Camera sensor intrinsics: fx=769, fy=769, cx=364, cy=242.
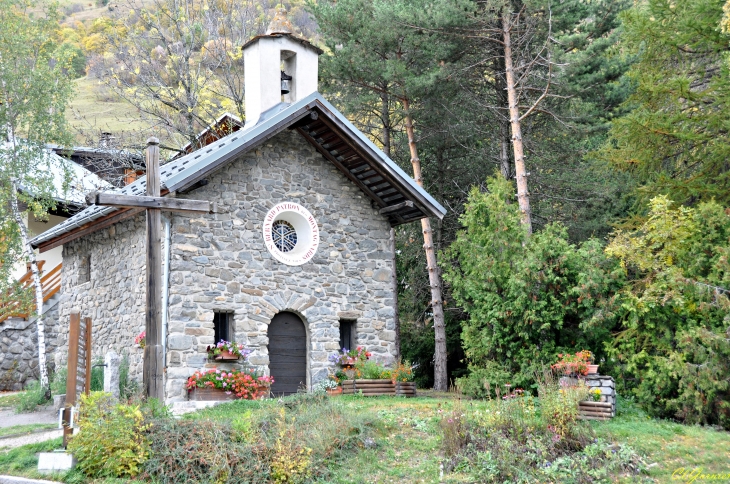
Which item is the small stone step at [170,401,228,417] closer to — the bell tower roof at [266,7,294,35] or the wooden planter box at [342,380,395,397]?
the wooden planter box at [342,380,395,397]

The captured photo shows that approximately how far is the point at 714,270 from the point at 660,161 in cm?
346

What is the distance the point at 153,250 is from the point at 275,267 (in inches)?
164

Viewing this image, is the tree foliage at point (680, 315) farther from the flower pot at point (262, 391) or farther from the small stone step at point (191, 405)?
the small stone step at point (191, 405)

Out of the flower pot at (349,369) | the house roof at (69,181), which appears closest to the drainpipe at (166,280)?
the flower pot at (349,369)

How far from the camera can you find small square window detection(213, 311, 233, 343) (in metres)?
13.9

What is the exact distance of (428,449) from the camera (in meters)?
9.66

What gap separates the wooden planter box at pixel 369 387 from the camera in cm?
1423

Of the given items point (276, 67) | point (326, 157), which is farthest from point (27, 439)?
point (276, 67)

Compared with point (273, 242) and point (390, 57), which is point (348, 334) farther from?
point (390, 57)

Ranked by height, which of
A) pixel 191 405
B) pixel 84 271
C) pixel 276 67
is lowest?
pixel 191 405

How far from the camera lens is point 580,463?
873 cm

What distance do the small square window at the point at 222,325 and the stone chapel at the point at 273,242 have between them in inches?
0.8

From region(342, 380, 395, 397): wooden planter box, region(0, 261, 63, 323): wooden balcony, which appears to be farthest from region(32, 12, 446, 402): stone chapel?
region(0, 261, 63, 323): wooden balcony

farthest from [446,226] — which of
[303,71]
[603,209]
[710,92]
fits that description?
[710,92]
